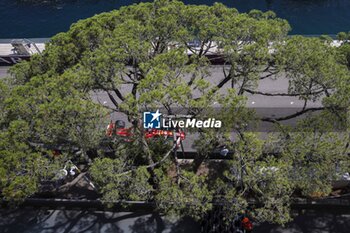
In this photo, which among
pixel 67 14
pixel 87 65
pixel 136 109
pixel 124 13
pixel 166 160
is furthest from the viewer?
pixel 67 14

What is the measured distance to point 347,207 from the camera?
26.5 m

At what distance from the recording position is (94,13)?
5781 cm

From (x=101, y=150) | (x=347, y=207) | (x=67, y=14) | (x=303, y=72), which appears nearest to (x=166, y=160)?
(x=101, y=150)

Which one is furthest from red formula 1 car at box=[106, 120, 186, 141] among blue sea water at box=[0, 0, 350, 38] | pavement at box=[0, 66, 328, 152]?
blue sea water at box=[0, 0, 350, 38]

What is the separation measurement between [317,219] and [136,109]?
49.4 ft

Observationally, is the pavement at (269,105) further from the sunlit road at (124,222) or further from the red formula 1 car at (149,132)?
the sunlit road at (124,222)

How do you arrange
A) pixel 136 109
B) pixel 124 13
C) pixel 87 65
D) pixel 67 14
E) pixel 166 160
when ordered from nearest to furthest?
pixel 136 109 < pixel 87 65 < pixel 166 160 < pixel 124 13 < pixel 67 14

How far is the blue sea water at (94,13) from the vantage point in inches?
2052

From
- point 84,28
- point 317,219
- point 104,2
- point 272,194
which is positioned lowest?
point 317,219

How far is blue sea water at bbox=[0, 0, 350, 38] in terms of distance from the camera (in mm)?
52125

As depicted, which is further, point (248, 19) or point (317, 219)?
point (317, 219)

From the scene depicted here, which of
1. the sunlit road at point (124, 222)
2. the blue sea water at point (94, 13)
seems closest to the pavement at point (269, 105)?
the sunlit road at point (124, 222)

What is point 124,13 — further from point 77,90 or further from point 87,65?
point 77,90

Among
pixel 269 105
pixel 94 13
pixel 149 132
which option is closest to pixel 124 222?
pixel 149 132
